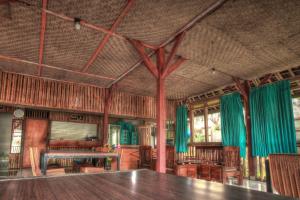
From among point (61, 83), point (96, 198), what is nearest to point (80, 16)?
point (96, 198)

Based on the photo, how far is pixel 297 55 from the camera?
5.70 meters

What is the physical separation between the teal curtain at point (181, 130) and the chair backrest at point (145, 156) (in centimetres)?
397

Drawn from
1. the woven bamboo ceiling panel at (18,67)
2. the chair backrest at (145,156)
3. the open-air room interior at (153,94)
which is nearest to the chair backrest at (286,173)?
the open-air room interior at (153,94)

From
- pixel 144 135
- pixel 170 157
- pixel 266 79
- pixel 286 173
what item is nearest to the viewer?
pixel 286 173

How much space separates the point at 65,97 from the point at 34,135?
2885 mm

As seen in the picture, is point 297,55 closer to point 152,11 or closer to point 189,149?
point 152,11

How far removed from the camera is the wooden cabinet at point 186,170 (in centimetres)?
561

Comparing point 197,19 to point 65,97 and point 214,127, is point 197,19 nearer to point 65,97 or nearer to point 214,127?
point 65,97

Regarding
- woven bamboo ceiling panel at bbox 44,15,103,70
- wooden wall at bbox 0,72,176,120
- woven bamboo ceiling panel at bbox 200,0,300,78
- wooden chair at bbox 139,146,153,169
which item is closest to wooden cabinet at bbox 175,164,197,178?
wooden chair at bbox 139,146,153,169

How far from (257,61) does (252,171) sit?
12.4 feet

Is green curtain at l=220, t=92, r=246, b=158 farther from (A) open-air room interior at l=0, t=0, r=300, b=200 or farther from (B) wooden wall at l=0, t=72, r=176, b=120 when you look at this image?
(B) wooden wall at l=0, t=72, r=176, b=120

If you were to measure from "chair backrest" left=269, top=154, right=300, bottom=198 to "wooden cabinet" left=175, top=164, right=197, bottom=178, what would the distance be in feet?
A: 13.9

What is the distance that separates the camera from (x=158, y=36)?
16.0 feet

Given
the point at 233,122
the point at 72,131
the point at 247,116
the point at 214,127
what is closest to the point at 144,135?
the point at 72,131
